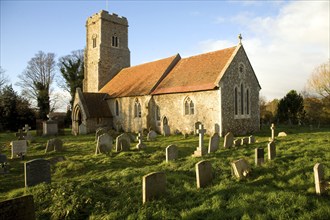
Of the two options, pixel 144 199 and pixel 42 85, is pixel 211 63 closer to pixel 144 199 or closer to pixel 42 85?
pixel 144 199

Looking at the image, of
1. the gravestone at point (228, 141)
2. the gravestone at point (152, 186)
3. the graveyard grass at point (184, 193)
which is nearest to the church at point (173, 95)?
the gravestone at point (228, 141)

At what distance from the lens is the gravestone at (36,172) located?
22.9ft

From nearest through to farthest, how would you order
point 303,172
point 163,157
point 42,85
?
point 303,172
point 163,157
point 42,85

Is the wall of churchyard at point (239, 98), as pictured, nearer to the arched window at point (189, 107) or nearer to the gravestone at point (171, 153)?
the arched window at point (189, 107)

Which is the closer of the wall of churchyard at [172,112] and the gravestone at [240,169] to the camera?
the gravestone at [240,169]

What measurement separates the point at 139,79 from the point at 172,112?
6833mm

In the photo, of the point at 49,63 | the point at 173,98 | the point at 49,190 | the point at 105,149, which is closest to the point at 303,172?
the point at 49,190

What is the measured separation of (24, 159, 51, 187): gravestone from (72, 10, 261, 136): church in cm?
1242

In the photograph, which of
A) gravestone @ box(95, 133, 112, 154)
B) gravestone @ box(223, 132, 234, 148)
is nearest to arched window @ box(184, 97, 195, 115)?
gravestone @ box(223, 132, 234, 148)

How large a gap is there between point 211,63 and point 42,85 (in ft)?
97.9

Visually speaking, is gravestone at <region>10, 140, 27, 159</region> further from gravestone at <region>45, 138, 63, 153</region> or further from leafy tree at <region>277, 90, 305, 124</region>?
leafy tree at <region>277, 90, 305, 124</region>

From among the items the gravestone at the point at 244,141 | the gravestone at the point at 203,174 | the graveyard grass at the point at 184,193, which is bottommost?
the graveyard grass at the point at 184,193

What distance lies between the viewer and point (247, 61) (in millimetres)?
19984

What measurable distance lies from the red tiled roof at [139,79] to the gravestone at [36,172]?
15.2 m
